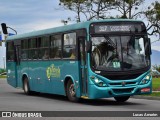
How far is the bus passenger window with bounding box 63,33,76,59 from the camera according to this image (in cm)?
1948

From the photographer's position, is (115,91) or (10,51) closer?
(115,91)

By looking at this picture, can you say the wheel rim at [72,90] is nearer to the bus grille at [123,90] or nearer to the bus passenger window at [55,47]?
the bus passenger window at [55,47]

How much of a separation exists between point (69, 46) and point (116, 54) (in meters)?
2.37

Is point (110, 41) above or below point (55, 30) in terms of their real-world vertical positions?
below

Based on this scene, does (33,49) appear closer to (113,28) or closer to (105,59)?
(113,28)

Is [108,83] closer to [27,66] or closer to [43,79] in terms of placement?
[43,79]

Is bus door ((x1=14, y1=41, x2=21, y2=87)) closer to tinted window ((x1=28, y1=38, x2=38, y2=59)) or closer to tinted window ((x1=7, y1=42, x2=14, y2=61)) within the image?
tinted window ((x1=7, y1=42, x2=14, y2=61))

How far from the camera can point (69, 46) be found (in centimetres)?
1984

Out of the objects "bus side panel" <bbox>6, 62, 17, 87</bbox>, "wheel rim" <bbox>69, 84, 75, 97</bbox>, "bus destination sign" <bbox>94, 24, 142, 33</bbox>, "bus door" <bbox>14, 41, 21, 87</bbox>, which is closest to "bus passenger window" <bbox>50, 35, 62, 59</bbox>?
"wheel rim" <bbox>69, 84, 75, 97</bbox>

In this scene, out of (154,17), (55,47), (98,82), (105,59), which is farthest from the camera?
(154,17)

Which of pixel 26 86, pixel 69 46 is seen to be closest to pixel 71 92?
pixel 69 46

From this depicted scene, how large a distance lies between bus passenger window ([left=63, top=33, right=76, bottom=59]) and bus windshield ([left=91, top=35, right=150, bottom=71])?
53.2 inches

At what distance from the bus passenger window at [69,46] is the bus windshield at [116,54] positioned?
1.35 m

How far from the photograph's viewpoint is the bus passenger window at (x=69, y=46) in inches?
767
